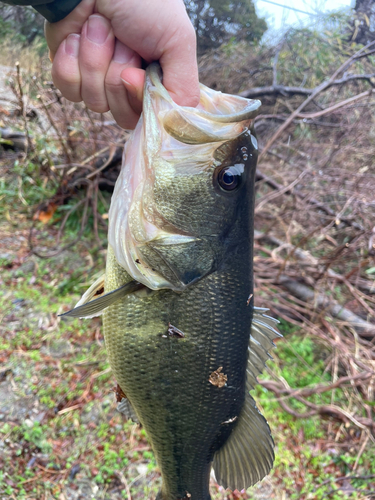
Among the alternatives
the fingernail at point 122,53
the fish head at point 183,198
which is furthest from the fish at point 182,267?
the fingernail at point 122,53

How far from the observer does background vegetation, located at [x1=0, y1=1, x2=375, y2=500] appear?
233 cm

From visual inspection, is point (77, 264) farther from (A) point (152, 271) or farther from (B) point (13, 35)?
(B) point (13, 35)

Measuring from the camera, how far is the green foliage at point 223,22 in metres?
6.52

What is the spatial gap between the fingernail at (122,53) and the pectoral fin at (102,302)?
2.63 ft

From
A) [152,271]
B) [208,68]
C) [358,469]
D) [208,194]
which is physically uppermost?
[208,68]

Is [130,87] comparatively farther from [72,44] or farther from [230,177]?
[230,177]

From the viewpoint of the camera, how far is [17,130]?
4582 mm

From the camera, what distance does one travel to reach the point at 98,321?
3.14 meters

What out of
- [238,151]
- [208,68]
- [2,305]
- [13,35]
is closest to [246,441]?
[238,151]

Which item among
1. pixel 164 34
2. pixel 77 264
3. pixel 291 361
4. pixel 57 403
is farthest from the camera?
pixel 77 264

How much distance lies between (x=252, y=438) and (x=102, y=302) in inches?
32.9

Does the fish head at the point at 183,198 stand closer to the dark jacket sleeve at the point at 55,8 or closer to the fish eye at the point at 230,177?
the fish eye at the point at 230,177

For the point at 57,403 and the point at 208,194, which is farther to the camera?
the point at 57,403

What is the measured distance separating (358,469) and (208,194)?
2.80 metres
